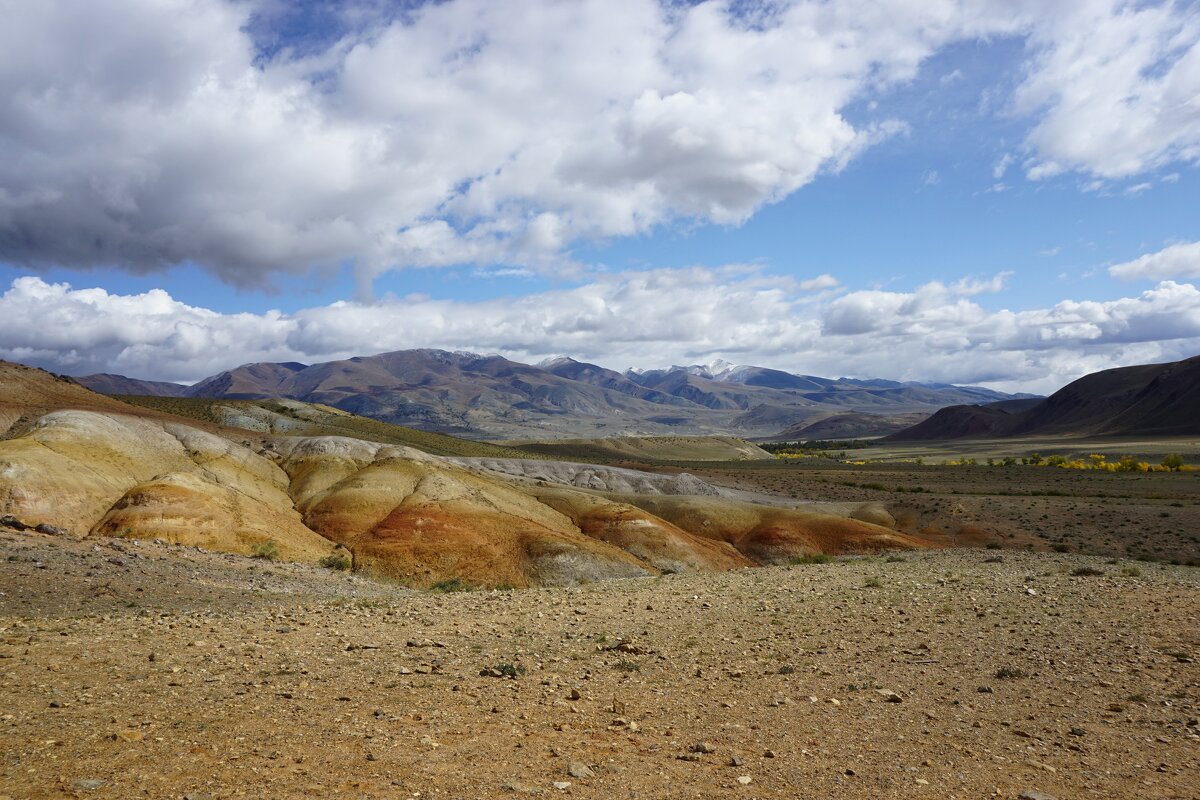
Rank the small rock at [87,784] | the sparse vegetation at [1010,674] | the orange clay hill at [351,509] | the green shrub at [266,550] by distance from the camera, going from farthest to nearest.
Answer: the orange clay hill at [351,509] → the green shrub at [266,550] → the sparse vegetation at [1010,674] → the small rock at [87,784]

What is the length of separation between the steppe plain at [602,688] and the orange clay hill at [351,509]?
40.5 ft

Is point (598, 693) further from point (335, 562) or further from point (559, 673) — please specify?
point (335, 562)

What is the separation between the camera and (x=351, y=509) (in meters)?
41.6

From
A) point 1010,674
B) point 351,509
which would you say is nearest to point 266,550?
point 351,509

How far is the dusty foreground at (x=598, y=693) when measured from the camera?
784cm

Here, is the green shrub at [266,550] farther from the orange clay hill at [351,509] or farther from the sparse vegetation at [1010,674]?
the sparse vegetation at [1010,674]

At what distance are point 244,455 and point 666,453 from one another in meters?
129

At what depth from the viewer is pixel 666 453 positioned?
170 metres

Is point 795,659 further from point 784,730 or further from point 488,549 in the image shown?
point 488,549

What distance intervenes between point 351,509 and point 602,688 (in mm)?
33643

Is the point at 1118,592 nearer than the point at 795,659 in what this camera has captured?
No

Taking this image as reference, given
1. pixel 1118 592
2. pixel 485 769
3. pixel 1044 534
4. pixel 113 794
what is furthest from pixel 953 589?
pixel 1044 534

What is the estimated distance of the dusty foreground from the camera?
784cm

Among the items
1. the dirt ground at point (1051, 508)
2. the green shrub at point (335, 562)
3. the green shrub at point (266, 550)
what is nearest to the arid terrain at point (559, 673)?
the green shrub at point (266, 550)
